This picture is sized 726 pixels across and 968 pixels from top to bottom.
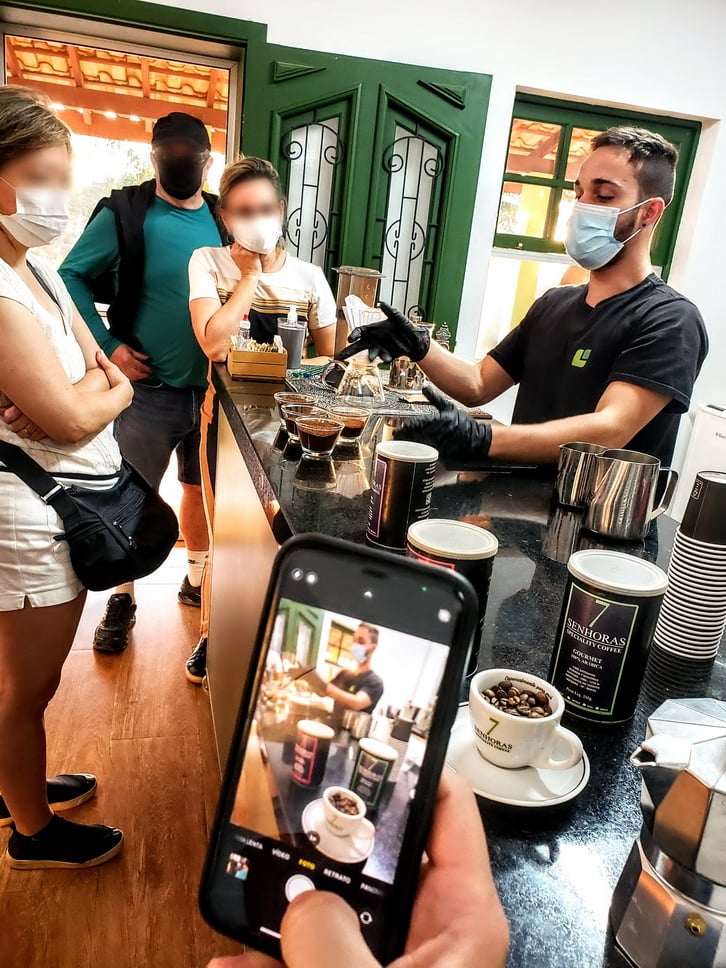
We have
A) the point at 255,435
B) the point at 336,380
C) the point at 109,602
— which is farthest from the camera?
the point at 109,602

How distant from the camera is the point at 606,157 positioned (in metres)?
1.83

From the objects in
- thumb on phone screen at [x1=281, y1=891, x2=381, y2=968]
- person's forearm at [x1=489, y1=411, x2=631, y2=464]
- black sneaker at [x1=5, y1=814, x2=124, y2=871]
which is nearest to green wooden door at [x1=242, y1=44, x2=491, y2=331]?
person's forearm at [x1=489, y1=411, x2=631, y2=464]

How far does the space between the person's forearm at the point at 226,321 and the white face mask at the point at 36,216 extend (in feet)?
2.52

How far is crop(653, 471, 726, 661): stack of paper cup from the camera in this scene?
0.79 meters

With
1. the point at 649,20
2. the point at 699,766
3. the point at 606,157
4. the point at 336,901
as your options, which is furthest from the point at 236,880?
the point at 649,20

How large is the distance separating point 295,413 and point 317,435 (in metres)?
0.15

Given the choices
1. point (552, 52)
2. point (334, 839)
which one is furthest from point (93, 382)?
point (552, 52)

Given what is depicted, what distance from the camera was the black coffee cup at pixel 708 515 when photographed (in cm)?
78

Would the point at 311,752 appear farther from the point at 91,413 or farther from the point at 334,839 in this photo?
the point at 91,413

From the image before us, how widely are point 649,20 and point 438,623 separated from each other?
4.11m

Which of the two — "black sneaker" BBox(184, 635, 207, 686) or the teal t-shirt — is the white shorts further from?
the teal t-shirt

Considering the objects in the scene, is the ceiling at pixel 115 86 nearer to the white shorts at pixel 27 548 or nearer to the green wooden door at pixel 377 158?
the green wooden door at pixel 377 158

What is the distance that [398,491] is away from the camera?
3.33ft

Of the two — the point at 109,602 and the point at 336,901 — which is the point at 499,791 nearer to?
the point at 336,901
